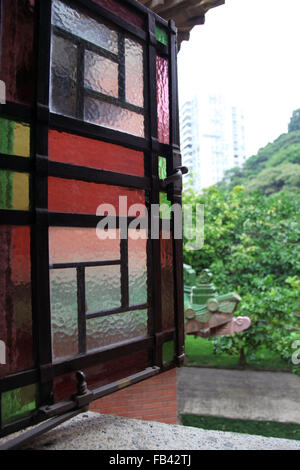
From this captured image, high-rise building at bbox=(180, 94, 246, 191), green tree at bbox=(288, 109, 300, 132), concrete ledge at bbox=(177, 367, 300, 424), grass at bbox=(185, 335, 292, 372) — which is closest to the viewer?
concrete ledge at bbox=(177, 367, 300, 424)

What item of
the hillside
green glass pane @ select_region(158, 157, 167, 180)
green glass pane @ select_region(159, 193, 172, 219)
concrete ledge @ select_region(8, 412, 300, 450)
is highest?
the hillside

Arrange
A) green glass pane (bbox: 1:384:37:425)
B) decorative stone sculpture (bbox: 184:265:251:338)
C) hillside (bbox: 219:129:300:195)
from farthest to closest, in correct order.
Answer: hillside (bbox: 219:129:300:195)
decorative stone sculpture (bbox: 184:265:251:338)
green glass pane (bbox: 1:384:37:425)

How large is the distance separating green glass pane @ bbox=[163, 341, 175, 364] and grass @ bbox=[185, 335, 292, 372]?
6.29 meters

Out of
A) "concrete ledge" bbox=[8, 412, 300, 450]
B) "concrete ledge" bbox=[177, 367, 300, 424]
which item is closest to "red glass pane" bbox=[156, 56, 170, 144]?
"concrete ledge" bbox=[8, 412, 300, 450]

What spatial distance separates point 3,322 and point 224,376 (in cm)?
718

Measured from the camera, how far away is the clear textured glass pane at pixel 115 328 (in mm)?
1816

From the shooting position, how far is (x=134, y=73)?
2.07m

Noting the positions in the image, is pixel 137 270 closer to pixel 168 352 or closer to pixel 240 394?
pixel 168 352

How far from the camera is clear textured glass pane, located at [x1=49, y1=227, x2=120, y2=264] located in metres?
1.67

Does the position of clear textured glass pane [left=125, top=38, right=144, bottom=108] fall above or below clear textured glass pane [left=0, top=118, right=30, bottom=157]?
above

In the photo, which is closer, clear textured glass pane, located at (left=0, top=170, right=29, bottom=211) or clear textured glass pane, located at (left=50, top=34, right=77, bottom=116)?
clear textured glass pane, located at (left=0, top=170, right=29, bottom=211)

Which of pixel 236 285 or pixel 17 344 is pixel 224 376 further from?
pixel 17 344

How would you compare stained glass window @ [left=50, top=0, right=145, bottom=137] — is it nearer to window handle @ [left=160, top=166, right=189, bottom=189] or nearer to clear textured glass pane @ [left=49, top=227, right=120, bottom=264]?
window handle @ [left=160, top=166, right=189, bottom=189]

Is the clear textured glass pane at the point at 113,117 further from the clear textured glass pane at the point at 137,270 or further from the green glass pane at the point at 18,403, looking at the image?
the green glass pane at the point at 18,403
